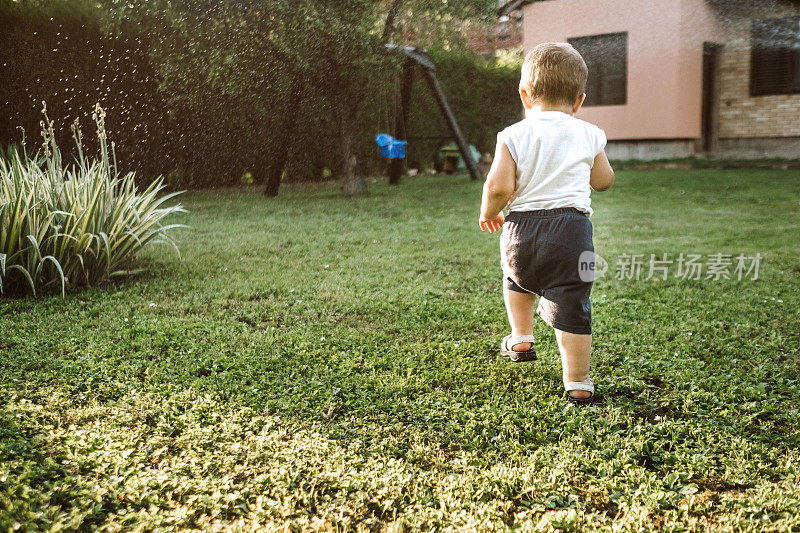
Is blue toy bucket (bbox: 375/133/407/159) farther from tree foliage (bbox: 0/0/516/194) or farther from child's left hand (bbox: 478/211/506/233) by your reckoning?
child's left hand (bbox: 478/211/506/233)

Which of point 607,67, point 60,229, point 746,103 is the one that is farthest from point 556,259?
point 746,103

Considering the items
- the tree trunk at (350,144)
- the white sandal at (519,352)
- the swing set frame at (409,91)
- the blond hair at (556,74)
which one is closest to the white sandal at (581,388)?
the white sandal at (519,352)

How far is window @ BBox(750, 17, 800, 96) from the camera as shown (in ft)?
40.5

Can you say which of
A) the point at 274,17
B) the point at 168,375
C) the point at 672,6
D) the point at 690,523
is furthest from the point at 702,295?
the point at 672,6

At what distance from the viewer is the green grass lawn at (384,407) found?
1.57m

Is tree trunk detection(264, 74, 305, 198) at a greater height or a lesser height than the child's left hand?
greater

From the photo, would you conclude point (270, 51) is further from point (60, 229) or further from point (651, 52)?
point (651, 52)

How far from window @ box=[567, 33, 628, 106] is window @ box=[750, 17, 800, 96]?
7.40 feet

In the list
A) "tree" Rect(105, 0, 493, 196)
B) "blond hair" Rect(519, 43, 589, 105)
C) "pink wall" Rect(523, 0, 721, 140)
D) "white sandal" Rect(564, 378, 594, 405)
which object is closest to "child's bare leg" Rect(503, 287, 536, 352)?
"white sandal" Rect(564, 378, 594, 405)

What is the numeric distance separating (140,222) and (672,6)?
11078mm

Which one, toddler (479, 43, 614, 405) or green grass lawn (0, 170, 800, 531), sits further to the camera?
toddler (479, 43, 614, 405)

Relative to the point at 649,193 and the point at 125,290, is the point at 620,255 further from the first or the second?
the point at 649,193

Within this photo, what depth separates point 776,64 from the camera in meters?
12.5

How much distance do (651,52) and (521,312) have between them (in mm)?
11440
